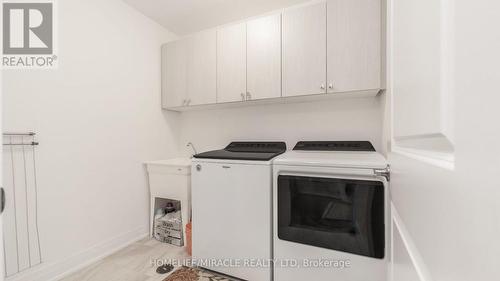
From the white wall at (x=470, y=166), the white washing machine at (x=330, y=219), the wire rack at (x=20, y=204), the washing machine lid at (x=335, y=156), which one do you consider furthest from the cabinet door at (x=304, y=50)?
the wire rack at (x=20, y=204)

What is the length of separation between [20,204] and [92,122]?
0.73m

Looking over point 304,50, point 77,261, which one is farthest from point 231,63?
point 77,261

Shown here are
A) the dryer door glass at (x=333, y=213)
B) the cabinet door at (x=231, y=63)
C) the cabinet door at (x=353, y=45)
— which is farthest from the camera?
the cabinet door at (x=231, y=63)

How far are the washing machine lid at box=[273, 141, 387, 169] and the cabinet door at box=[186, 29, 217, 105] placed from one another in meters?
1.06

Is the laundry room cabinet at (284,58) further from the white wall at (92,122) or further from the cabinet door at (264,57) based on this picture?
the white wall at (92,122)

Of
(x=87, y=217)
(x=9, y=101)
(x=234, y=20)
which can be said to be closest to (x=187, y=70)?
(x=234, y=20)

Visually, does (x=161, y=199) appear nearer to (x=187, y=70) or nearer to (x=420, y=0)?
(x=187, y=70)

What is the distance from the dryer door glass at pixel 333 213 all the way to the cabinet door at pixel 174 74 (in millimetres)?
1575

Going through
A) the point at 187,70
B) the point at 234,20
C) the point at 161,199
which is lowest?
the point at 161,199

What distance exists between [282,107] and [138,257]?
6.66 feet

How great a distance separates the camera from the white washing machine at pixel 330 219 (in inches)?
46.6

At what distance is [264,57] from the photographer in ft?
6.16

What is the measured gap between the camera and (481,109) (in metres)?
0.20

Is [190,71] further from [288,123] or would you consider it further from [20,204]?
[20,204]
